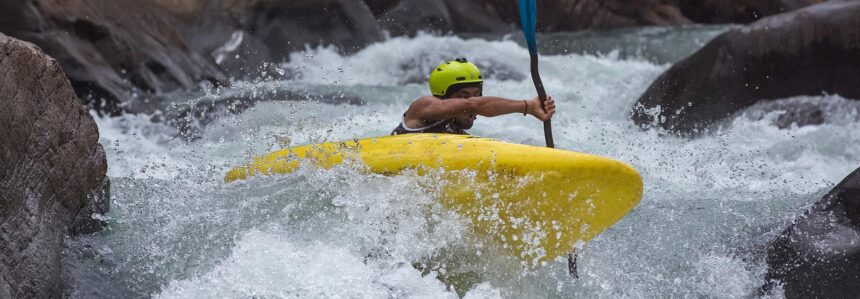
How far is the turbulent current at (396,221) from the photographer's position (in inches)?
161

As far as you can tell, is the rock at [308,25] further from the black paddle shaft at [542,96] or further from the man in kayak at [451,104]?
the black paddle shaft at [542,96]

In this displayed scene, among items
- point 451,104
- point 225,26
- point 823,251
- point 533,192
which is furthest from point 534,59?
point 225,26

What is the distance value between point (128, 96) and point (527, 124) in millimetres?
3111

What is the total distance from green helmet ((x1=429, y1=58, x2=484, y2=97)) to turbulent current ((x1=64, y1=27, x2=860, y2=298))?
0.65 metres

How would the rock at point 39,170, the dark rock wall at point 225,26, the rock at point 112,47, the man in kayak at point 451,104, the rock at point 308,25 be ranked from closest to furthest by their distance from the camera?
the rock at point 39,170
the man in kayak at point 451,104
the rock at point 112,47
the dark rock wall at point 225,26
the rock at point 308,25

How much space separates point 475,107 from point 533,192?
0.76 m

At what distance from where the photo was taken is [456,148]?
14.4 ft

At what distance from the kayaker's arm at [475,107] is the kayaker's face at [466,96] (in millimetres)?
120

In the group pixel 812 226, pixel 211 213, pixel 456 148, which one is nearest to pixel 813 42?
pixel 812 226

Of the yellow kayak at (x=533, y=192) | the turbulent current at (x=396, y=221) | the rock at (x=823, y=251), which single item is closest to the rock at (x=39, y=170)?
the turbulent current at (x=396, y=221)

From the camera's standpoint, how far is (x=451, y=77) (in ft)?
16.9

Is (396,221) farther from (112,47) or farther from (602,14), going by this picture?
(602,14)

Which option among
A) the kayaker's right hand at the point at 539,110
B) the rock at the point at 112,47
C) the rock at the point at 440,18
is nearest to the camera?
the kayaker's right hand at the point at 539,110

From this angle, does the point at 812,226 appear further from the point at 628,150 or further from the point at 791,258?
the point at 628,150
